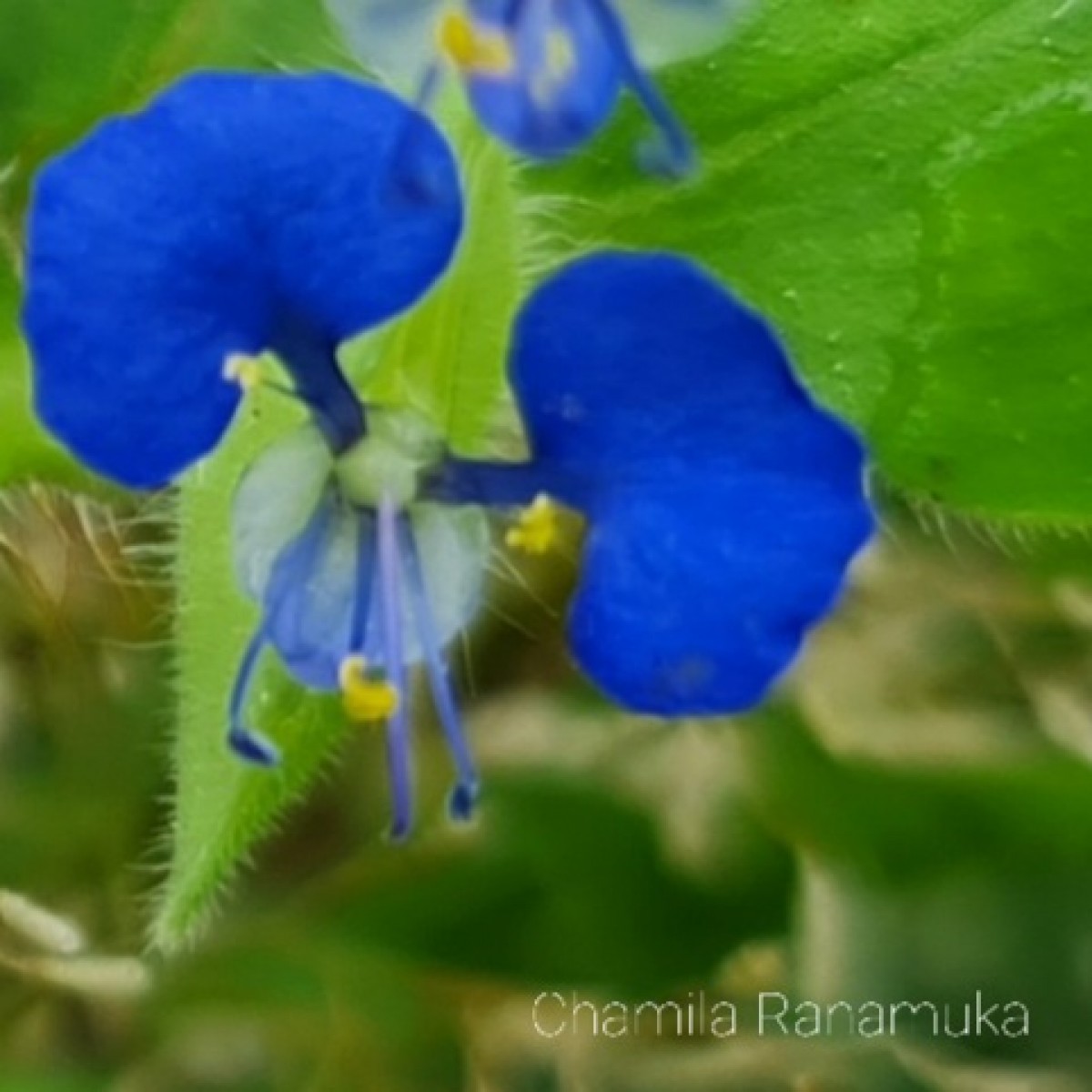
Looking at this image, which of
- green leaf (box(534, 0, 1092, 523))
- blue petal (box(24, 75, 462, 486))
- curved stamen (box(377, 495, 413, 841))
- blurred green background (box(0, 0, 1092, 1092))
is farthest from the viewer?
blurred green background (box(0, 0, 1092, 1092))

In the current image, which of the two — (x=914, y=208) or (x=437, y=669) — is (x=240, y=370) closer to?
(x=437, y=669)

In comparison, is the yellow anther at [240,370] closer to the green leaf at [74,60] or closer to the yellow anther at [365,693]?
the yellow anther at [365,693]

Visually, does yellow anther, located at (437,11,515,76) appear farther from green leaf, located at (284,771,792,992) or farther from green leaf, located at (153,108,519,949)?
green leaf, located at (284,771,792,992)

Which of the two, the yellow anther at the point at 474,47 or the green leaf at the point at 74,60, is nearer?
the yellow anther at the point at 474,47

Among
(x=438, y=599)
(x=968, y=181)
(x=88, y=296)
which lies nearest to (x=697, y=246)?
(x=968, y=181)

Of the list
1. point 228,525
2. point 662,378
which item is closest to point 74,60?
point 228,525

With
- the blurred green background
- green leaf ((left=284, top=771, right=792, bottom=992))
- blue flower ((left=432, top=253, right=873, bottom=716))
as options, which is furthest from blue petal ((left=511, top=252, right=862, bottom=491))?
green leaf ((left=284, top=771, right=792, bottom=992))

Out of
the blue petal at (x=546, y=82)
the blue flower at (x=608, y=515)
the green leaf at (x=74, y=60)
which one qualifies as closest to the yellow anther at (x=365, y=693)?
the blue flower at (x=608, y=515)

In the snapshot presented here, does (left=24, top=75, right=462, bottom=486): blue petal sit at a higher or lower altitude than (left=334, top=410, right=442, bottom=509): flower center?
higher
